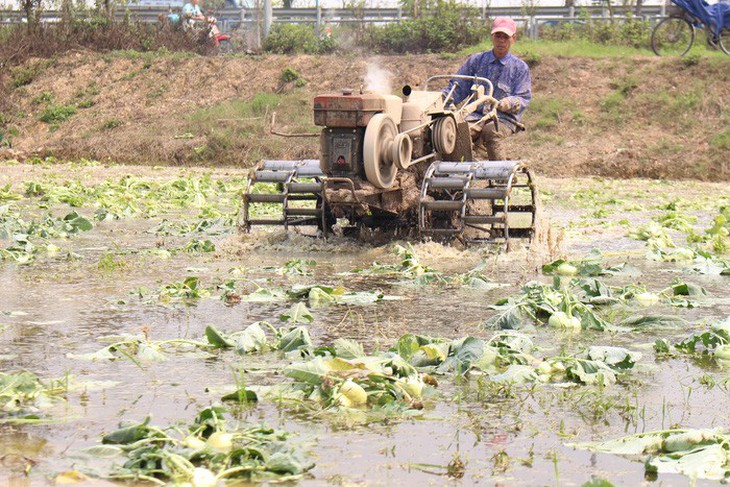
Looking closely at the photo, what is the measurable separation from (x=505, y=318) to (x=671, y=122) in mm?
22115

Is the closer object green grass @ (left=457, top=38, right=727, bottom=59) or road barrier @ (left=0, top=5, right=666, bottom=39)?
green grass @ (left=457, top=38, right=727, bottom=59)

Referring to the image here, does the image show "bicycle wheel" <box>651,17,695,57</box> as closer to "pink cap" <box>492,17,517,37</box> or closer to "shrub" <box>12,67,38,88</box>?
"shrub" <box>12,67,38,88</box>

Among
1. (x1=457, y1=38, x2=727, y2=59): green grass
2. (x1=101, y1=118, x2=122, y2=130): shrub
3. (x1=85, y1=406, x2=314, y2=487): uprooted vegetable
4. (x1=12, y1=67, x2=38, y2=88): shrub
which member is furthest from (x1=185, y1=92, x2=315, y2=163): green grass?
(x1=85, y1=406, x2=314, y2=487): uprooted vegetable

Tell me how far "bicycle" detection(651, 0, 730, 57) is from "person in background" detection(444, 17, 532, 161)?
17709mm

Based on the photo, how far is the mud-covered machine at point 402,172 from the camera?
12.5 meters

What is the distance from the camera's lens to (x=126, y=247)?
44.1 ft

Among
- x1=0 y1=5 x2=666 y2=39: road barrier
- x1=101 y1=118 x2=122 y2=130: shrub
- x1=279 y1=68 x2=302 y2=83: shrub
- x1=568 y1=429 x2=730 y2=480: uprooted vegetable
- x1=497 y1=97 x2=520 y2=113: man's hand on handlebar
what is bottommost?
x1=101 y1=118 x2=122 y2=130: shrub

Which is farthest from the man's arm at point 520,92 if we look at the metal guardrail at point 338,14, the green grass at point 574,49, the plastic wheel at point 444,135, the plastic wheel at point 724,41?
the metal guardrail at point 338,14

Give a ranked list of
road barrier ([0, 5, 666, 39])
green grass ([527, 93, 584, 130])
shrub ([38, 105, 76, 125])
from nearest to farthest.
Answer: green grass ([527, 93, 584, 130]) → shrub ([38, 105, 76, 125]) → road barrier ([0, 5, 666, 39])

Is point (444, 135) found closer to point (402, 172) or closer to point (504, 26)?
point (402, 172)

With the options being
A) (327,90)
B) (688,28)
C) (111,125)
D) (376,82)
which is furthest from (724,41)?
(376,82)

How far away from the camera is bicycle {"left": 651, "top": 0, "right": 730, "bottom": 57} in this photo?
3105 cm

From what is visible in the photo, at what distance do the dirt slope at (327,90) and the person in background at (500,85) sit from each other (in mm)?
13241

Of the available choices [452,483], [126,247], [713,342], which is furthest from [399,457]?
[126,247]
